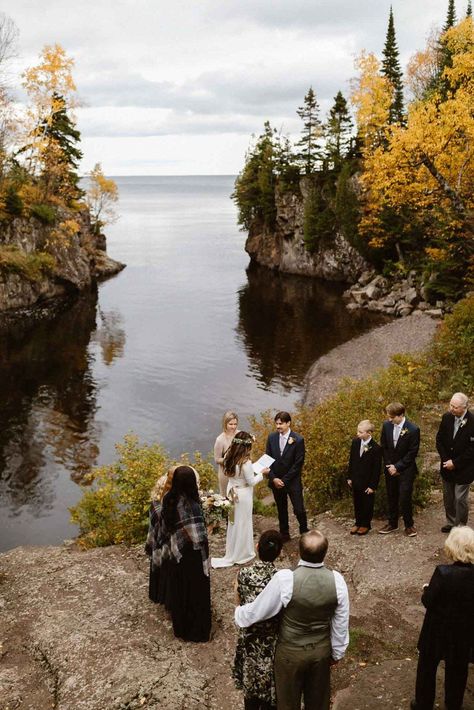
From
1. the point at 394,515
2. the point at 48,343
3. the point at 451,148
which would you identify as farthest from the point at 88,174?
the point at 394,515

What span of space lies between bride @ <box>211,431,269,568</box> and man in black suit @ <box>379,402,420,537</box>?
2.16m

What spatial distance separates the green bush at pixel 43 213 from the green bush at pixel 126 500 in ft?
117

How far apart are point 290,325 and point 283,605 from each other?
119 feet

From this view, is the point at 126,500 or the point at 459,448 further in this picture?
the point at 126,500

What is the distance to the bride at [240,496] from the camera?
8.55m

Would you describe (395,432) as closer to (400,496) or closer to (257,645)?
(400,496)

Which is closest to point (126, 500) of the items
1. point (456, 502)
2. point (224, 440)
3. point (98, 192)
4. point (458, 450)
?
point (224, 440)

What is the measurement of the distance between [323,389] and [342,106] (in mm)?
40061

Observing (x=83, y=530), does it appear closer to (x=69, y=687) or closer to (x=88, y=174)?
(x=69, y=687)

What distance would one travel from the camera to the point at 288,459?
9633 mm

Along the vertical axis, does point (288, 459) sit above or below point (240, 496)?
above

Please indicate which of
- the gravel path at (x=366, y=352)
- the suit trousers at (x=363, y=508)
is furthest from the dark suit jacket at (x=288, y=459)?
the gravel path at (x=366, y=352)

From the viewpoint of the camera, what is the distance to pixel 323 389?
2684 cm

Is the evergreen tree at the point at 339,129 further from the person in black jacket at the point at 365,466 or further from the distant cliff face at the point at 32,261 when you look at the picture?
the person in black jacket at the point at 365,466
